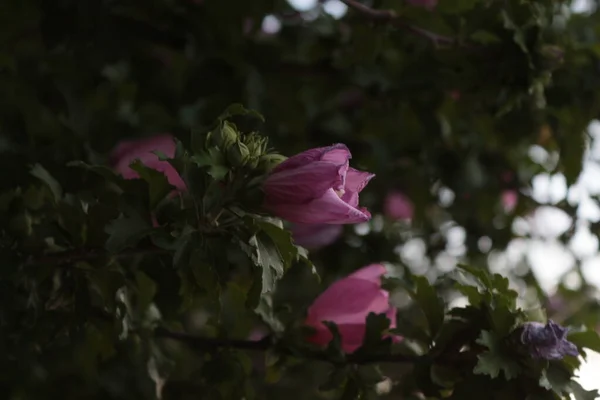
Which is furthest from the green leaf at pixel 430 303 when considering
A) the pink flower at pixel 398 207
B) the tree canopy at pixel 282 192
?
the pink flower at pixel 398 207

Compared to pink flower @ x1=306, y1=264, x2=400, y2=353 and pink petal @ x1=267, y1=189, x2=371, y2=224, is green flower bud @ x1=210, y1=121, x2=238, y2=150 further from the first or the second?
pink flower @ x1=306, y1=264, x2=400, y2=353

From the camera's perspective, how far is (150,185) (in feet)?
1.35

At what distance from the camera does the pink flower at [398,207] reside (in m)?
0.84

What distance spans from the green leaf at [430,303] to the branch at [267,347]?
20 mm

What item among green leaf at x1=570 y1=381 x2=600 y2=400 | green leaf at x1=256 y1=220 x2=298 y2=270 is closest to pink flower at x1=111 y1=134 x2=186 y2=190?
green leaf at x1=256 y1=220 x2=298 y2=270

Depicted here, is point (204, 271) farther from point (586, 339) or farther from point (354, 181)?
point (586, 339)

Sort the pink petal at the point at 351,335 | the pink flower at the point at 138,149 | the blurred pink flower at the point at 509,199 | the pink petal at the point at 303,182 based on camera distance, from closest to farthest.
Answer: the pink petal at the point at 303,182
the pink petal at the point at 351,335
the pink flower at the point at 138,149
the blurred pink flower at the point at 509,199

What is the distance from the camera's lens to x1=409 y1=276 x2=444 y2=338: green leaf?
1.47ft

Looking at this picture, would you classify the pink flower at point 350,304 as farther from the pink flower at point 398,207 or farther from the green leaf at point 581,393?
the pink flower at point 398,207

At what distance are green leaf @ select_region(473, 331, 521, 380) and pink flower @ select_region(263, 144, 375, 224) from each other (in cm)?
9

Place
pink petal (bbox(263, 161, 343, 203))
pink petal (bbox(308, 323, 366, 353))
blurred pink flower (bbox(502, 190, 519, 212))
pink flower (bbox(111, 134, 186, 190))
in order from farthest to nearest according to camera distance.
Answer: blurred pink flower (bbox(502, 190, 519, 212)), pink flower (bbox(111, 134, 186, 190)), pink petal (bbox(308, 323, 366, 353)), pink petal (bbox(263, 161, 343, 203))

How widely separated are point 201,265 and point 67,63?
0.33 m

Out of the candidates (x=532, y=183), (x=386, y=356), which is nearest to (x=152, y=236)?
(x=386, y=356)

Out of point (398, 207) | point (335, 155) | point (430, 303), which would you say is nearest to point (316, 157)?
point (335, 155)
